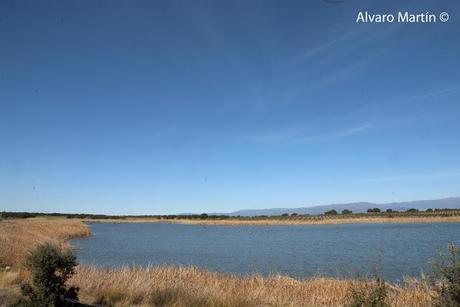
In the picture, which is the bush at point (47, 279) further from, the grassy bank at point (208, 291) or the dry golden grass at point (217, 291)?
the dry golden grass at point (217, 291)

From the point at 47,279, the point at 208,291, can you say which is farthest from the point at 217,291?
the point at 47,279

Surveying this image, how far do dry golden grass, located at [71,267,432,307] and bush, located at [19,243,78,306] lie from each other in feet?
5.97

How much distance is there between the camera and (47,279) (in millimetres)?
9148

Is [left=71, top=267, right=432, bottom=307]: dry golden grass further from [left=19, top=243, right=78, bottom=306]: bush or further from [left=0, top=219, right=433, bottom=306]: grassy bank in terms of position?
[left=19, top=243, right=78, bottom=306]: bush

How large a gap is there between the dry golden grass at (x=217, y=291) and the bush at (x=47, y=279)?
1.82 m

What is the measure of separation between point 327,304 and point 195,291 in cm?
397

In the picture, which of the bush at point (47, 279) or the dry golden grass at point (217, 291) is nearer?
the bush at point (47, 279)

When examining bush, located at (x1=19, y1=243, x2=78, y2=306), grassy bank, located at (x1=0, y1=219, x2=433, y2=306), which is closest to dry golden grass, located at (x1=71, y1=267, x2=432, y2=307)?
grassy bank, located at (x1=0, y1=219, x2=433, y2=306)

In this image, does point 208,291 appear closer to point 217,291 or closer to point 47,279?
point 217,291

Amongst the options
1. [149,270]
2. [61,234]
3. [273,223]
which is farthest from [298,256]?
[273,223]

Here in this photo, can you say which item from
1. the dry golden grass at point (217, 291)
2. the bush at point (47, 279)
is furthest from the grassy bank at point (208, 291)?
the bush at point (47, 279)

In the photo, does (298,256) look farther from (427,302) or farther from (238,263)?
(427,302)

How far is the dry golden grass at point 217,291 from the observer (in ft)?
37.2

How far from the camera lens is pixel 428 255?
2855 centimetres
